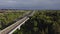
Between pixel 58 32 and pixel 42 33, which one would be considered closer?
pixel 42 33

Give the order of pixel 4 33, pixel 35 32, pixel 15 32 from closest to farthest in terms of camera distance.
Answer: pixel 4 33, pixel 15 32, pixel 35 32

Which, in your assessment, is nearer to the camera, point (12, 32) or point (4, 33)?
point (4, 33)

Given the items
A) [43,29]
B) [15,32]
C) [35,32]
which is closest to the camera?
[15,32]

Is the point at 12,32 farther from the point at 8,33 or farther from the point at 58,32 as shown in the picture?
the point at 58,32

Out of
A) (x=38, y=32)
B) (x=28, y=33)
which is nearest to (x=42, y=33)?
(x=38, y=32)

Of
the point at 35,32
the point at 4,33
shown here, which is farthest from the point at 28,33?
the point at 4,33

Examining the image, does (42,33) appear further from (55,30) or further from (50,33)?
(55,30)

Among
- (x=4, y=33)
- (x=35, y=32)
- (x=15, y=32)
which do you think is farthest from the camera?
(x=35, y=32)

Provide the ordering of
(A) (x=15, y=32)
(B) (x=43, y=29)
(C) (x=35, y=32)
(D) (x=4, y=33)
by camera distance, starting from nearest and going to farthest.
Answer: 1. (D) (x=4, y=33)
2. (A) (x=15, y=32)
3. (C) (x=35, y=32)
4. (B) (x=43, y=29)
